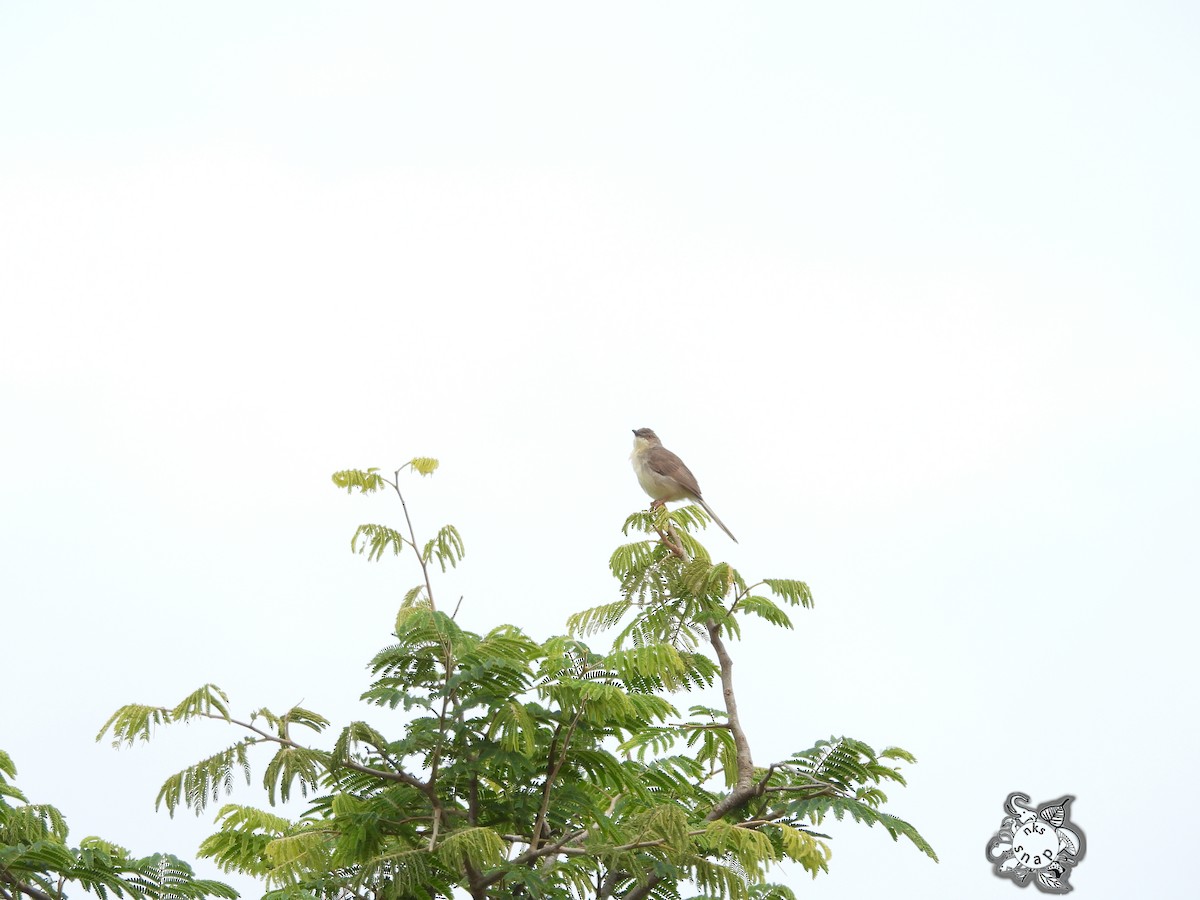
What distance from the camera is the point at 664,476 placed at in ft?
38.3

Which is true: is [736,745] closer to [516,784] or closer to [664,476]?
[516,784]

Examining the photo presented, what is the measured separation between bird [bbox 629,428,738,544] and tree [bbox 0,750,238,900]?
19.3 ft

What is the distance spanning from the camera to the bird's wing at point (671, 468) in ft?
37.6

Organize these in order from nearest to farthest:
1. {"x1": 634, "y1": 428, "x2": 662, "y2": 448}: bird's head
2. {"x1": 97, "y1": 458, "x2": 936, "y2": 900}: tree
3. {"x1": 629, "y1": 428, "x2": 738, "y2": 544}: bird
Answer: {"x1": 97, "y1": 458, "x2": 936, "y2": 900}: tree < {"x1": 629, "y1": 428, "x2": 738, "y2": 544}: bird < {"x1": 634, "y1": 428, "x2": 662, "y2": 448}: bird's head

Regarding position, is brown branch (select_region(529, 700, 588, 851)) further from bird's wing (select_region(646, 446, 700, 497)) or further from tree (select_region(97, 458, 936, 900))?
bird's wing (select_region(646, 446, 700, 497))

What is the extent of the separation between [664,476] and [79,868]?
6.65m

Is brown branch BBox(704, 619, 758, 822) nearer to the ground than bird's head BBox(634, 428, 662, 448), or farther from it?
nearer to the ground

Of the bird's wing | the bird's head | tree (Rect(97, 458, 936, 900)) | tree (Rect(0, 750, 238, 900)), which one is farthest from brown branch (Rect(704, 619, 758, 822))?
the bird's head

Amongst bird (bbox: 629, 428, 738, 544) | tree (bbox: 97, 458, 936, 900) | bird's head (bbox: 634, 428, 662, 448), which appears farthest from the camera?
bird's head (bbox: 634, 428, 662, 448)

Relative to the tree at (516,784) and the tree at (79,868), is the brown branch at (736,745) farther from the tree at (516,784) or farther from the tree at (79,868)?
the tree at (79,868)

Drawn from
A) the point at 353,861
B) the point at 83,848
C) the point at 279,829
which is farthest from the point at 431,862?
the point at 279,829

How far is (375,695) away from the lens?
5.84 metres

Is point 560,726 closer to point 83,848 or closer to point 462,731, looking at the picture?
point 462,731

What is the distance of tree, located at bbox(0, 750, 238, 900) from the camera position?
5.75 metres
